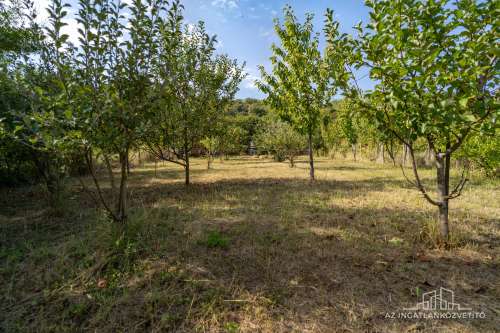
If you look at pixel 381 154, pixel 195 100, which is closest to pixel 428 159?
pixel 381 154

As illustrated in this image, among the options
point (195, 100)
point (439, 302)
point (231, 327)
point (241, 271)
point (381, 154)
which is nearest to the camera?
point (231, 327)

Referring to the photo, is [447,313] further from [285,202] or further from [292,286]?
[285,202]

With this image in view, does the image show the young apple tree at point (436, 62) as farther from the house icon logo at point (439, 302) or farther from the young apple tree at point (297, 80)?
the young apple tree at point (297, 80)

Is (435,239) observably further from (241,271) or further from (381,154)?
(381,154)

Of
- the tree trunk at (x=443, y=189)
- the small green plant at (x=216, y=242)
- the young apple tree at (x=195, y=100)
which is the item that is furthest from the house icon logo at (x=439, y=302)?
the young apple tree at (x=195, y=100)

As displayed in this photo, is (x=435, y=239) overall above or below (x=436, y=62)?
below

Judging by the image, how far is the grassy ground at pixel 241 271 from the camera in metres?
2.34

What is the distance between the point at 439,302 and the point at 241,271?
2.35m

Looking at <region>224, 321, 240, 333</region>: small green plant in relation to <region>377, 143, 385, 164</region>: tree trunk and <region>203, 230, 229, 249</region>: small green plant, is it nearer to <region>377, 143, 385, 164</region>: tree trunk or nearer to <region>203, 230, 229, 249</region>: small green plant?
<region>203, 230, 229, 249</region>: small green plant

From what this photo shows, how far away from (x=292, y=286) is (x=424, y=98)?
9.55ft

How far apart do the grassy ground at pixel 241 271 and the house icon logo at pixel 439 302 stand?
0.26 feet

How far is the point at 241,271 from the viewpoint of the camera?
3.10 metres

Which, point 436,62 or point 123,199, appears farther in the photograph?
point 123,199

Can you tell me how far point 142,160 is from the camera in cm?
2275
